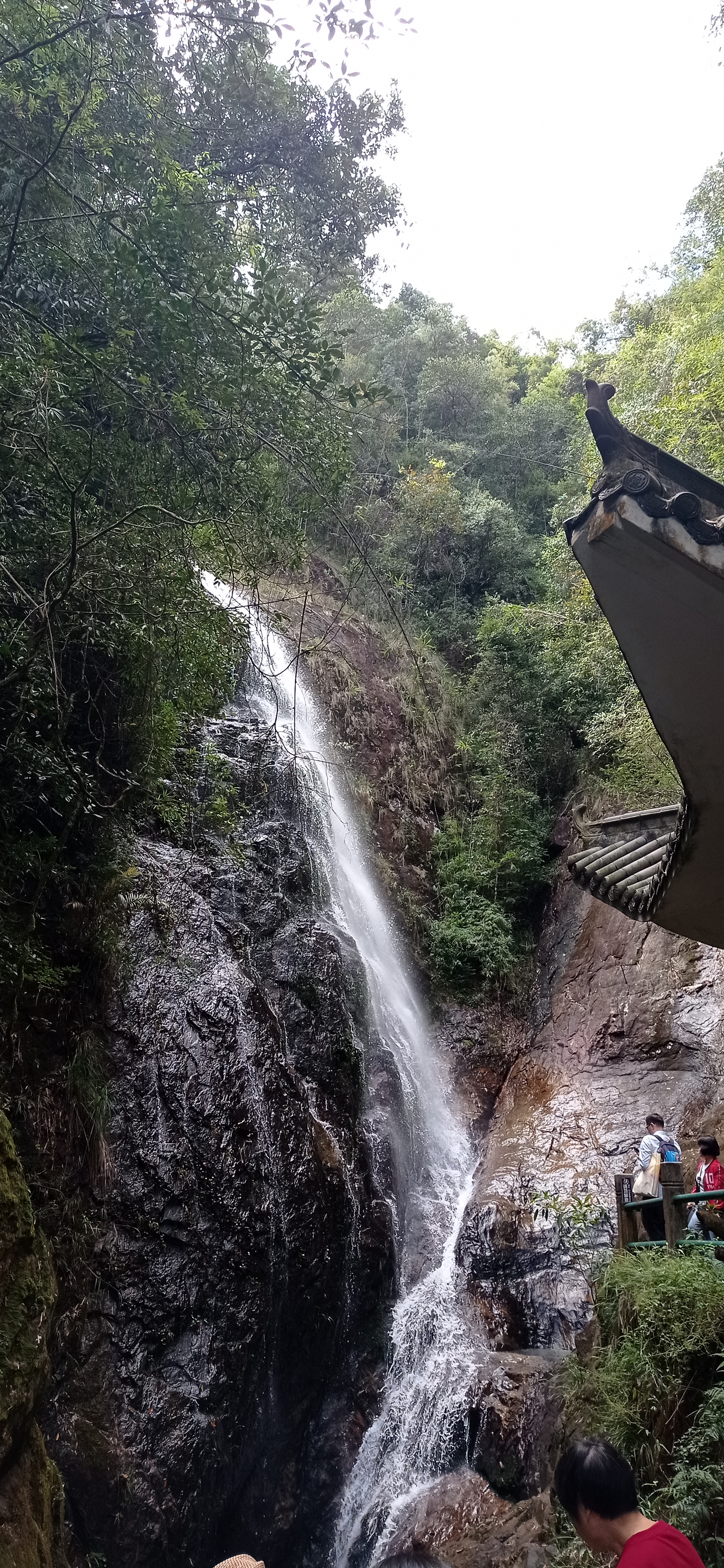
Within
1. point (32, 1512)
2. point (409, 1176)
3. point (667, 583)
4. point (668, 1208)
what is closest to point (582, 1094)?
point (409, 1176)

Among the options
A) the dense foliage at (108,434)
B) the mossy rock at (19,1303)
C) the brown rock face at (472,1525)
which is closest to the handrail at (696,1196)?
the brown rock face at (472,1525)

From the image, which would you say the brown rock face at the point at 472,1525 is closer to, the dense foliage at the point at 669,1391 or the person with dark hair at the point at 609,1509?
the dense foliage at the point at 669,1391

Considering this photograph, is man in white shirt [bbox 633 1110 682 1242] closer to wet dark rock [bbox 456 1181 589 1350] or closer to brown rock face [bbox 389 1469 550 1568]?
wet dark rock [bbox 456 1181 589 1350]

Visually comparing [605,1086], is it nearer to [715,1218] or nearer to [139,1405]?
[715,1218]

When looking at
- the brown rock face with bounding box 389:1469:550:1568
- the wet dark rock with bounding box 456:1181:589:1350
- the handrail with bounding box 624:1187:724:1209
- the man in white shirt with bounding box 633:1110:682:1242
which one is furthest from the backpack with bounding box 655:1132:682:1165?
the brown rock face with bounding box 389:1469:550:1568

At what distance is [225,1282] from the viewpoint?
639cm

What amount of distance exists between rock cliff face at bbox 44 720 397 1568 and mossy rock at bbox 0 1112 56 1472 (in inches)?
61.7

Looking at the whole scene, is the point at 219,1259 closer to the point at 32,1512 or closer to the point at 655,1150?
the point at 32,1512

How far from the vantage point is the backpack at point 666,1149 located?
712cm

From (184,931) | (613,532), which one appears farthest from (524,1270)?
(613,532)

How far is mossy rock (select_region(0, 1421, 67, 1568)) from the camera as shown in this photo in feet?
11.5

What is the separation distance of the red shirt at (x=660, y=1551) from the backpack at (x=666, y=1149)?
5.37 meters

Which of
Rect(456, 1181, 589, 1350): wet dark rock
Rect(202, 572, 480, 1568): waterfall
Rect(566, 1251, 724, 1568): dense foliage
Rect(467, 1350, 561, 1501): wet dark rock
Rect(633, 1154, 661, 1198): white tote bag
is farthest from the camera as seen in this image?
Rect(456, 1181, 589, 1350): wet dark rock

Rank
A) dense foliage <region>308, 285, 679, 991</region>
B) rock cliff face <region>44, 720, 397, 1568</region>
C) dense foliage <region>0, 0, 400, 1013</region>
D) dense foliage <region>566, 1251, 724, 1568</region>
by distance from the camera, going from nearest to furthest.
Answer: dense foliage <region>566, 1251, 724, 1568</region> < dense foliage <region>0, 0, 400, 1013</region> < rock cliff face <region>44, 720, 397, 1568</region> < dense foliage <region>308, 285, 679, 991</region>
